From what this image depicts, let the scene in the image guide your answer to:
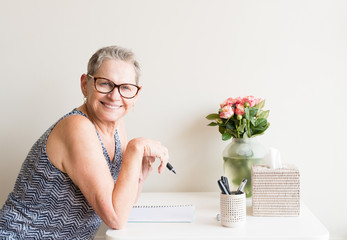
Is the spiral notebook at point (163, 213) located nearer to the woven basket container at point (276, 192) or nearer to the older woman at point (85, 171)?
the older woman at point (85, 171)

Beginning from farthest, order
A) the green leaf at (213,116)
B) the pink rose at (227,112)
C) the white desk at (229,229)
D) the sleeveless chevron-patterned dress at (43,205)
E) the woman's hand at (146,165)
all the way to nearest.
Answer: the green leaf at (213,116) < the pink rose at (227,112) < the woman's hand at (146,165) < the sleeveless chevron-patterned dress at (43,205) < the white desk at (229,229)

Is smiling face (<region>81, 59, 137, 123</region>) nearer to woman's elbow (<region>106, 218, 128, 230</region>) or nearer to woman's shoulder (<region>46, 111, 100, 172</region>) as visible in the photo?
woman's shoulder (<region>46, 111, 100, 172</region>)

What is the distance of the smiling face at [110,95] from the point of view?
50.4 inches

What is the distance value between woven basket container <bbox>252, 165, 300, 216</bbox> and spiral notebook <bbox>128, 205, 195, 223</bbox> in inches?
8.8

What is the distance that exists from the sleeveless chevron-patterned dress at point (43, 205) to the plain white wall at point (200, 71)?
0.48 m

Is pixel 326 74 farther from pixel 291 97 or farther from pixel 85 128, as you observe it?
pixel 85 128

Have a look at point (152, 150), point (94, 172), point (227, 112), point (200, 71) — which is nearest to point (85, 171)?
point (94, 172)

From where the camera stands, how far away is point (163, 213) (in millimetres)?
1322

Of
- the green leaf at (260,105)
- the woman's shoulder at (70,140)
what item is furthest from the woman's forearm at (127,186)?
the green leaf at (260,105)

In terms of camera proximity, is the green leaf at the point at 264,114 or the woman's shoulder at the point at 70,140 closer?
the woman's shoulder at the point at 70,140

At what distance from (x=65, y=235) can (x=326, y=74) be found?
3.87 ft

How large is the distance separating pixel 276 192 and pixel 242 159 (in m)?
0.25

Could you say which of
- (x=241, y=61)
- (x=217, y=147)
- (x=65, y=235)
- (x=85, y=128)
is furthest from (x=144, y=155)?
(x=241, y=61)

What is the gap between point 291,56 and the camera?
164 cm
